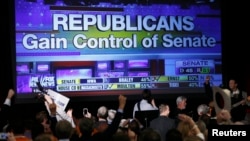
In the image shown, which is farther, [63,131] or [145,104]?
[145,104]

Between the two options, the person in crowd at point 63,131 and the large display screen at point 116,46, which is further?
the large display screen at point 116,46

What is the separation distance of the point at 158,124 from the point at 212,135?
2.72m

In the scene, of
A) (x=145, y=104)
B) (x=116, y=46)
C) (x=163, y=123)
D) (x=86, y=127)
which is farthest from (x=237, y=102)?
(x=86, y=127)

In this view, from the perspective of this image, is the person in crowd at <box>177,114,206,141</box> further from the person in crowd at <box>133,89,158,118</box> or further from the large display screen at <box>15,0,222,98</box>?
the large display screen at <box>15,0,222,98</box>

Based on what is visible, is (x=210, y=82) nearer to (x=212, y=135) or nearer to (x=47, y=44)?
(x=47, y=44)

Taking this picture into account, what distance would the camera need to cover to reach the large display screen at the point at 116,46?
10008mm

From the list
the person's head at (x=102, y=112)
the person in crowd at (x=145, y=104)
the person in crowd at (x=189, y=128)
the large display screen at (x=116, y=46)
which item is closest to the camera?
the person in crowd at (x=189, y=128)

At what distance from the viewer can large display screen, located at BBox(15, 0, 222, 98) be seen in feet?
32.8

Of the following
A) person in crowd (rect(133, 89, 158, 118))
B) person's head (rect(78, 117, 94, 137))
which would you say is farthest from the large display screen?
person's head (rect(78, 117, 94, 137))

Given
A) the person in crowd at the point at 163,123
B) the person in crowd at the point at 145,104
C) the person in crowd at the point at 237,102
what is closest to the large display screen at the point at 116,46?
the person in crowd at the point at 237,102

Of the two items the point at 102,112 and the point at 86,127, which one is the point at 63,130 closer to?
the point at 86,127

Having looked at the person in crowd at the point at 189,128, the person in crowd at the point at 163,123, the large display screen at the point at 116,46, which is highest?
the large display screen at the point at 116,46

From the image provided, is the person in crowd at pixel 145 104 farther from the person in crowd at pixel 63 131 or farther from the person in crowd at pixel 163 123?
the person in crowd at pixel 63 131

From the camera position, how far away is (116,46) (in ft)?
34.5
